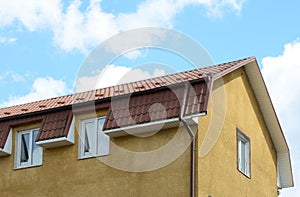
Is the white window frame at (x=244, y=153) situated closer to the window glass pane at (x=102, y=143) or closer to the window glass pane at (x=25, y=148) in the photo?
the window glass pane at (x=102, y=143)

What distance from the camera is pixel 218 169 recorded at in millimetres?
21828

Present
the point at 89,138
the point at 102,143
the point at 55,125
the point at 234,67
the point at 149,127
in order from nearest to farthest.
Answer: the point at 149,127 < the point at 102,143 < the point at 89,138 < the point at 55,125 < the point at 234,67

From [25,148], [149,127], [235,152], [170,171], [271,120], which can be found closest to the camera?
[170,171]

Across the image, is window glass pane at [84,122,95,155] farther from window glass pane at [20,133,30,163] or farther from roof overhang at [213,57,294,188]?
roof overhang at [213,57,294,188]

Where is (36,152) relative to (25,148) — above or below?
below

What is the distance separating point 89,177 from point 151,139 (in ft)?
7.53

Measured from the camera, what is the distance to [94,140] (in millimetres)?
22500

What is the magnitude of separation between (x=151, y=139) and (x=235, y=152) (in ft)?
10.6

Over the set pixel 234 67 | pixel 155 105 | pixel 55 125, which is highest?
pixel 234 67

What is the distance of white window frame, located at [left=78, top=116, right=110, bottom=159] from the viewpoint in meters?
22.3

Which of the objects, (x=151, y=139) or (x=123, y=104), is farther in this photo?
(x=123, y=104)

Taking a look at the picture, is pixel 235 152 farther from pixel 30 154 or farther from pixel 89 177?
pixel 30 154

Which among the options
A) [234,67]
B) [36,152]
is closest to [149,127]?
[234,67]

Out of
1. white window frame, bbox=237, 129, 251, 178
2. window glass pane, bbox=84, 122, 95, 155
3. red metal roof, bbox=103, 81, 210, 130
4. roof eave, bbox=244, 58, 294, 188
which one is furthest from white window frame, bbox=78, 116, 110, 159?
roof eave, bbox=244, 58, 294, 188
